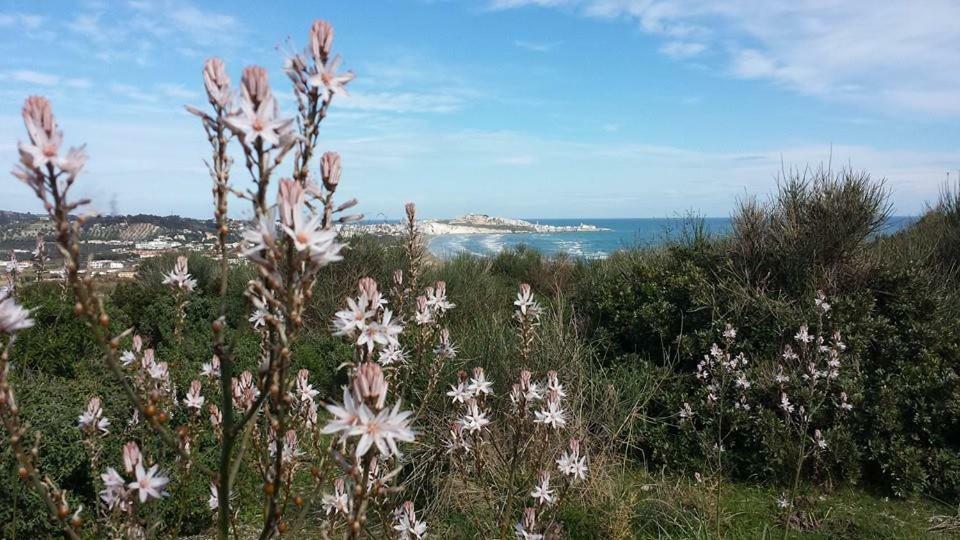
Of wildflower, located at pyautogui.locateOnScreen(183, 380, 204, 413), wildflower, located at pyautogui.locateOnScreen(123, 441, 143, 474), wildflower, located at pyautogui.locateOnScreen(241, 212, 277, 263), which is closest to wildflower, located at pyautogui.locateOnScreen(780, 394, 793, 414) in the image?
wildflower, located at pyautogui.locateOnScreen(183, 380, 204, 413)

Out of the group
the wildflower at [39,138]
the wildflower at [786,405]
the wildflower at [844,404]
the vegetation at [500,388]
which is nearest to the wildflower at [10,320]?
the vegetation at [500,388]

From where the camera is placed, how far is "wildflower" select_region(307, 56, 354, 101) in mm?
1432

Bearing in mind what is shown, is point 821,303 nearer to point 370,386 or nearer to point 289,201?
point 370,386

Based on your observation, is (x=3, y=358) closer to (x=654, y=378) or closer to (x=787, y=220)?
(x=654, y=378)

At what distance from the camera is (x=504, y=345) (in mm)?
5801

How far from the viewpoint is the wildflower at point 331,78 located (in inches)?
56.4

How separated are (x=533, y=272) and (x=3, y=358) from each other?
1275 cm

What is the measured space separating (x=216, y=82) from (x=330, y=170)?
33 cm

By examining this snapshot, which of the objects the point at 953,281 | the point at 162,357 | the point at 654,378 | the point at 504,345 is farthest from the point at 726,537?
the point at 162,357

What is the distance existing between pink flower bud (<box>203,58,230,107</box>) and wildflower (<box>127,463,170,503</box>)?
3.65ft

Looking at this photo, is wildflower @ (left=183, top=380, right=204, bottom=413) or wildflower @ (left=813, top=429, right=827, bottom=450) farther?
wildflower @ (left=813, top=429, right=827, bottom=450)

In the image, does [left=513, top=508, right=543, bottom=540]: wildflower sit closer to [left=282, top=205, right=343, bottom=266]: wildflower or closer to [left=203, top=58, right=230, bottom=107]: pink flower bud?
[left=282, top=205, right=343, bottom=266]: wildflower

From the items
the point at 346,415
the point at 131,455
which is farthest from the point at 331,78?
the point at 131,455

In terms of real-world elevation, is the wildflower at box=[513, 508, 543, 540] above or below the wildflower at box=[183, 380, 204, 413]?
below
